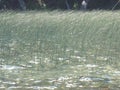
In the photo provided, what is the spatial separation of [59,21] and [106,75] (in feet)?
42.7

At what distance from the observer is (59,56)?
14.2 m

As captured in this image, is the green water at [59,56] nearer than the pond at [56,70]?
No

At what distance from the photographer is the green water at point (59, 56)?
10.6 meters

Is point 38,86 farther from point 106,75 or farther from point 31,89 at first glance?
point 106,75

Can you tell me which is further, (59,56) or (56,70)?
(59,56)

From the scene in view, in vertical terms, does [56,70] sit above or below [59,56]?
above

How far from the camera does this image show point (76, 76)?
1139cm

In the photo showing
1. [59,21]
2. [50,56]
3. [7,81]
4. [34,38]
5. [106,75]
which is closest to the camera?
[7,81]

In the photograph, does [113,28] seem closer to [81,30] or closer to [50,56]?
[81,30]

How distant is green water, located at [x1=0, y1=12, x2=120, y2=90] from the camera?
1062 centimetres

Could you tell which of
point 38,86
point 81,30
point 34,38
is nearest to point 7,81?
point 38,86

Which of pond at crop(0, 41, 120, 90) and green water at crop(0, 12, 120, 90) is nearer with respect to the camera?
pond at crop(0, 41, 120, 90)

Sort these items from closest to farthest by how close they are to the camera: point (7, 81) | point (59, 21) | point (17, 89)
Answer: point (17, 89) → point (7, 81) → point (59, 21)

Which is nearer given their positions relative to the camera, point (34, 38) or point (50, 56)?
point (50, 56)
